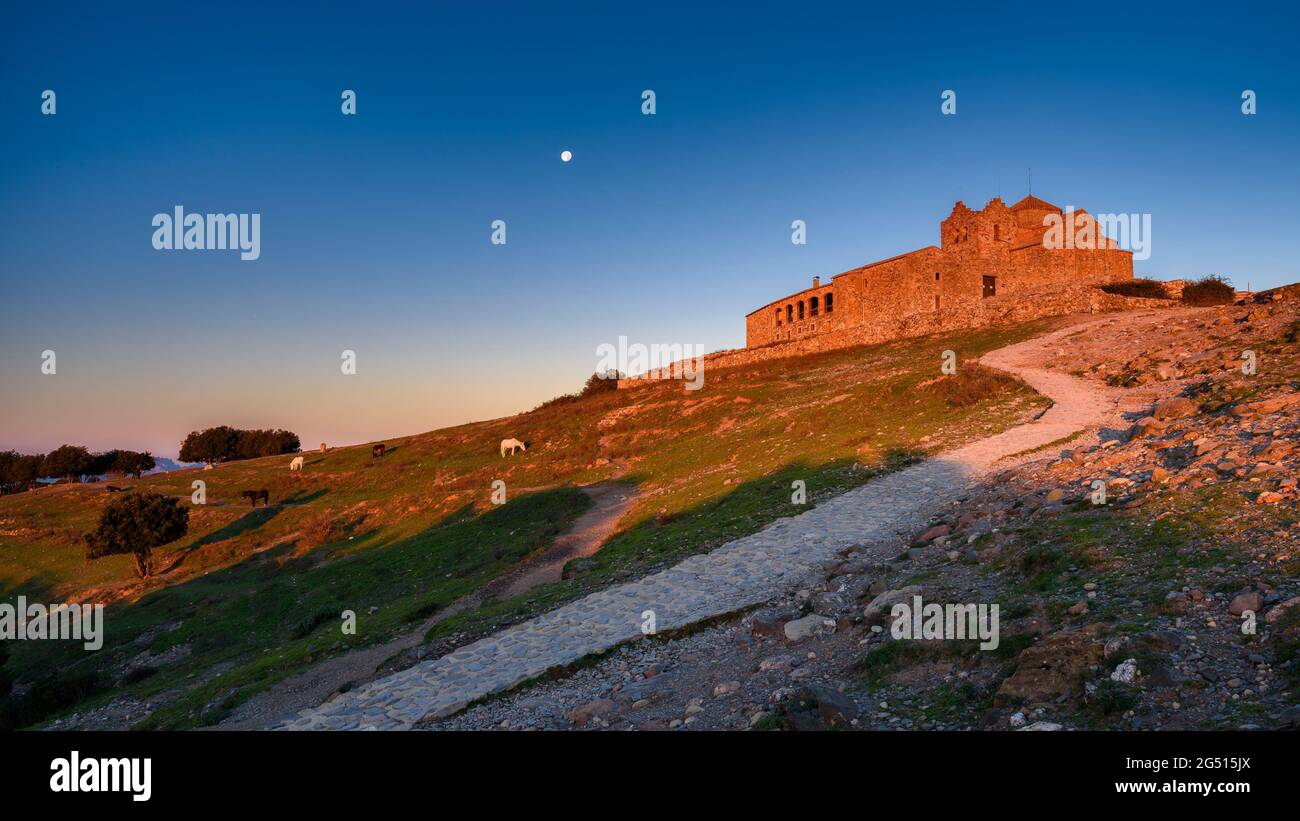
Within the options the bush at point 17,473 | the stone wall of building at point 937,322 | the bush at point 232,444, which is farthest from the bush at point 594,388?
the bush at point 17,473

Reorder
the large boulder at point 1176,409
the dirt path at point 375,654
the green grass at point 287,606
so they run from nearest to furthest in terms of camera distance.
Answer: the dirt path at point 375,654
the green grass at point 287,606
the large boulder at point 1176,409

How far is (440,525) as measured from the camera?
41031mm

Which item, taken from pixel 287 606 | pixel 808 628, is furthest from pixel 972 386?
pixel 287 606

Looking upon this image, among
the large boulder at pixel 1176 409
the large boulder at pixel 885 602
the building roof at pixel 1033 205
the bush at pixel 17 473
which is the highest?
the building roof at pixel 1033 205

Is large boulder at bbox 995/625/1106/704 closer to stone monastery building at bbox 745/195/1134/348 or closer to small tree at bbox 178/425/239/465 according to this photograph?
stone monastery building at bbox 745/195/1134/348

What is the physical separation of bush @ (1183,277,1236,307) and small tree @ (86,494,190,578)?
83.2 m

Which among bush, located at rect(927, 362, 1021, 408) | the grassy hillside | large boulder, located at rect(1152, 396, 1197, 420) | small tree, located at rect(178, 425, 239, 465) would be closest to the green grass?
the grassy hillside

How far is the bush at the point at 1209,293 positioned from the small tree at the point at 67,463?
15640cm

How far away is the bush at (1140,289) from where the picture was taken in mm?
60719

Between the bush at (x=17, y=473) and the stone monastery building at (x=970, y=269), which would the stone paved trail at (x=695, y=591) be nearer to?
the stone monastery building at (x=970, y=269)

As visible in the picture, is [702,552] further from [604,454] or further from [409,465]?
[409,465]
